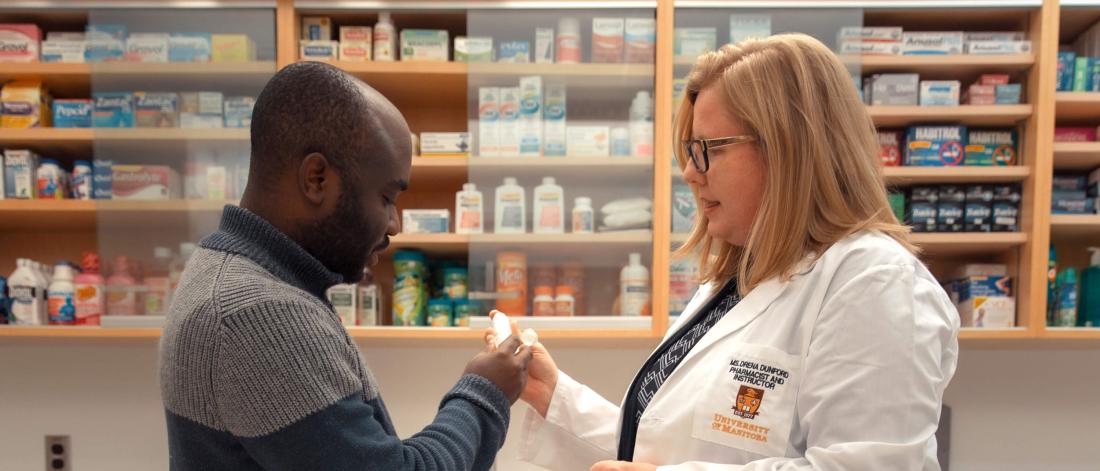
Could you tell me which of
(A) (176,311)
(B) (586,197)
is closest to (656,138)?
(B) (586,197)

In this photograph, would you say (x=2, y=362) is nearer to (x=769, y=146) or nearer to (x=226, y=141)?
(x=226, y=141)

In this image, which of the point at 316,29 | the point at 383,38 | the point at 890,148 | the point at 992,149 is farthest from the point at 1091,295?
the point at 316,29

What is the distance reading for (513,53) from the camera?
8.75ft

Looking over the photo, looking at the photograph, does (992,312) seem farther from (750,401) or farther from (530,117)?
(750,401)

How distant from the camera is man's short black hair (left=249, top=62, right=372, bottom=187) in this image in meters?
0.94

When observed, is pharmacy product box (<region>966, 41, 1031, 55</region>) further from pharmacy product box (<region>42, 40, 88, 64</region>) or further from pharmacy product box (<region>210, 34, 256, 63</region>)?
pharmacy product box (<region>42, 40, 88, 64</region>)

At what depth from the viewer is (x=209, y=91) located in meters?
2.66

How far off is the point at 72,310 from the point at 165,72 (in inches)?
35.6

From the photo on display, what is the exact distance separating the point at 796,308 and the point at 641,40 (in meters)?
1.62

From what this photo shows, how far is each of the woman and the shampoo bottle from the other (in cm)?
190

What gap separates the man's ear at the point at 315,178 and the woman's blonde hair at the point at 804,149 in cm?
71

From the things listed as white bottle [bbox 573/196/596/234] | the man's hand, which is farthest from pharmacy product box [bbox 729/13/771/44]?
the man's hand

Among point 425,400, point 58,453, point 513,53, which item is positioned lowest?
point 58,453

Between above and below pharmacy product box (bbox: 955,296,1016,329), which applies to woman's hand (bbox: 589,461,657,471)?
below
